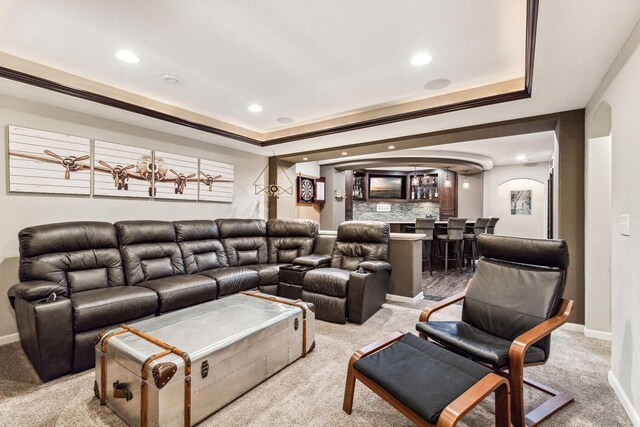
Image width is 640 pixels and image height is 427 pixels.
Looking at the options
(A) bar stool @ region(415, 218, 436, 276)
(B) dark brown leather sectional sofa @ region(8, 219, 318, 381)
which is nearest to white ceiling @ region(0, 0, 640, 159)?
(B) dark brown leather sectional sofa @ region(8, 219, 318, 381)

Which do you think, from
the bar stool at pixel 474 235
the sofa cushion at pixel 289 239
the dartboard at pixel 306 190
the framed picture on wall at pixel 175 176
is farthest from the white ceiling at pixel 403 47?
the dartboard at pixel 306 190

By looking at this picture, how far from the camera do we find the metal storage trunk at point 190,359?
1.58 m

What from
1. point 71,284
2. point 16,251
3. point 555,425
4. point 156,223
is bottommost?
point 555,425

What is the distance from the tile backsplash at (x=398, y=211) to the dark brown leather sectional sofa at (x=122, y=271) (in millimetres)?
4717

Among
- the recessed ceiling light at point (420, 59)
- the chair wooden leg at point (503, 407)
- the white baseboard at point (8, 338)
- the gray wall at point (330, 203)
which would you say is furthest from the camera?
the gray wall at point (330, 203)

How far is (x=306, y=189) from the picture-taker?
718 centimetres

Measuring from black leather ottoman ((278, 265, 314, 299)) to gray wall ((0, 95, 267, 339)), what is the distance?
1.79m

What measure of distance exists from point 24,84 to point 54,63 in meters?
0.32

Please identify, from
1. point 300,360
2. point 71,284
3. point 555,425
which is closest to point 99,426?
point 300,360

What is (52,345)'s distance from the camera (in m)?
2.17

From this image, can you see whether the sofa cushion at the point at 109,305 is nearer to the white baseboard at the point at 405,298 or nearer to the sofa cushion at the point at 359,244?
the sofa cushion at the point at 359,244

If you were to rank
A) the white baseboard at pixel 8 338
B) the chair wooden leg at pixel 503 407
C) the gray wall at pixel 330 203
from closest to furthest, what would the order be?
the chair wooden leg at pixel 503 407
the white baseboard at pixel 8 338
the gray wall at pixel 330 203

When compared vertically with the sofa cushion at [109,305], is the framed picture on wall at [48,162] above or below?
above

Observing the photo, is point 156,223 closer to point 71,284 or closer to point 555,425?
point 71,284
